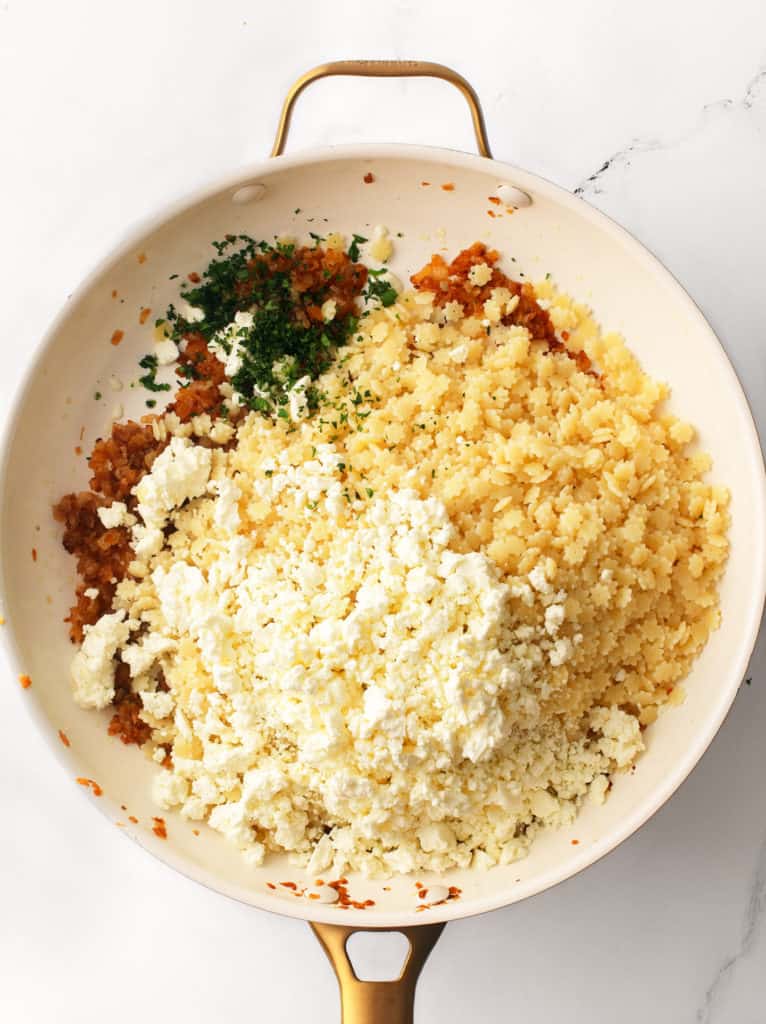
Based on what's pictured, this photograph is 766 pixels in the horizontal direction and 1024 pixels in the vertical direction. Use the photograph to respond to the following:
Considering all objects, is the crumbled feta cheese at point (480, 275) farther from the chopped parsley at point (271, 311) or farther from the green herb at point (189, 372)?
the green herb at point (189, 372)

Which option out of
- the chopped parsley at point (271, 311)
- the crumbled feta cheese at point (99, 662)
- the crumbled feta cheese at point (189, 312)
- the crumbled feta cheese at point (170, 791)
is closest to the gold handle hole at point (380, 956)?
the crumbled feta cheese at point (170, 791)

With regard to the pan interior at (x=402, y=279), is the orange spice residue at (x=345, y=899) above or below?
below

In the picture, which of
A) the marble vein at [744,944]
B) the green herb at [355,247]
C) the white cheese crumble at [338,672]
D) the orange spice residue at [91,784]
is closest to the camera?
the white cheese crumble at [338,672]

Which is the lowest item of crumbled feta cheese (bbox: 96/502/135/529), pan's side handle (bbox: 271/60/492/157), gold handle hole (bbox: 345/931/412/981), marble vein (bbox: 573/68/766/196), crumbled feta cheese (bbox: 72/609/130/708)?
gold handle hole (bbox: 345/931/412/981)

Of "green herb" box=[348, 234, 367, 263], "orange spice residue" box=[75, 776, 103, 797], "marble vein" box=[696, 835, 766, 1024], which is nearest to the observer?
"orange spice residue" box=[75, 776, 103, 797]

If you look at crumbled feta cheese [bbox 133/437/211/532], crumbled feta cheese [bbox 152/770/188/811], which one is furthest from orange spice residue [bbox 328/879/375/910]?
crumbled feta cheese [bbox 133/437/211/532]

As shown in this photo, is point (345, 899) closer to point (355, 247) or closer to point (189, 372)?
point (189, 372)

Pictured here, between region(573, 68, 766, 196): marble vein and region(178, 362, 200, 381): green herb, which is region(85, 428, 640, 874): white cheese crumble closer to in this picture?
region(178, 362, 200, 381): green herb
